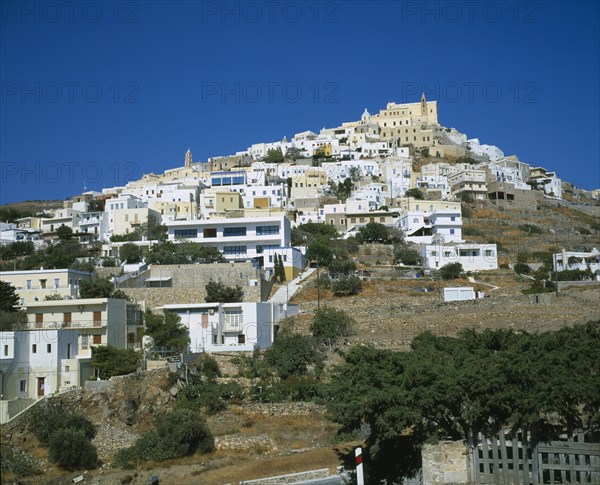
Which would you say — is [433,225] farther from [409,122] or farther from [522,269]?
[409,122]

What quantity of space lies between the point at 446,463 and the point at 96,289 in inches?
951

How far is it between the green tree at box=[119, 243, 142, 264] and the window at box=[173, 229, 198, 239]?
3068 mm

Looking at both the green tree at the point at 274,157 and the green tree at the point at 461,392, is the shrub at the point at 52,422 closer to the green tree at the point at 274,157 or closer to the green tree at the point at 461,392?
the green tree at the point at 461,392

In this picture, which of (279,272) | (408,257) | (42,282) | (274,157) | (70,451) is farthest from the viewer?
(274,157)

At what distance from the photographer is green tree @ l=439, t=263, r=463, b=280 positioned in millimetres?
51031

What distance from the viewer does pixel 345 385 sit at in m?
22.8

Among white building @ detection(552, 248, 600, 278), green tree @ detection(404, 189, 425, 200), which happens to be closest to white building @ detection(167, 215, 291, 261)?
white building @ detection(552, 248, 600, 278)

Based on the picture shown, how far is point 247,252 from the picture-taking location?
177 feet

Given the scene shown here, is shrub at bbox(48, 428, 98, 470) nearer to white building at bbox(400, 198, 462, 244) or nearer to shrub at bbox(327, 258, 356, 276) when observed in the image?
shrub at bbox(327, 258, 356, 276)

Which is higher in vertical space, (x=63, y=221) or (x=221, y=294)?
(x=63, y=221)

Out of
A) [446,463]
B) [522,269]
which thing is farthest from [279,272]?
[446,463]

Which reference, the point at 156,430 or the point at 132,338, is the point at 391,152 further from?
the point at 156,430

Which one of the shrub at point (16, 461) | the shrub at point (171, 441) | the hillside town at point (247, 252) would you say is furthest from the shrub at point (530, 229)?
the shrub at point (16, 461)

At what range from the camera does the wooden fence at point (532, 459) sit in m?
19.3
